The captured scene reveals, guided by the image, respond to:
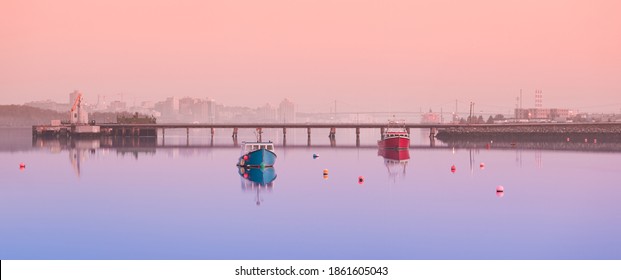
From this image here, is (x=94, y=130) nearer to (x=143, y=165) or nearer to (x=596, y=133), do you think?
(x=143, y=165)

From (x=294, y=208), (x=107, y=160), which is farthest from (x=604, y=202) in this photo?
(x=107, y=160)

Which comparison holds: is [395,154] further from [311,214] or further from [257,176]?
[311,214]

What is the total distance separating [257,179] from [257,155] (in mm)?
7863

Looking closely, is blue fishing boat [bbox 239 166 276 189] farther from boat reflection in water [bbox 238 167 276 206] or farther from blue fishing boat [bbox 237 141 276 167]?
blue fishing boat [bbox 237 141 276 167]

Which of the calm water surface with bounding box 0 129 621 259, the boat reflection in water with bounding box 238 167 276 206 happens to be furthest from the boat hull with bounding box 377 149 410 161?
the boat reflection in water with bounding box 238 167 276 206

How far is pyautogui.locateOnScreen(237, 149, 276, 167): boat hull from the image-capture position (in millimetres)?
67500

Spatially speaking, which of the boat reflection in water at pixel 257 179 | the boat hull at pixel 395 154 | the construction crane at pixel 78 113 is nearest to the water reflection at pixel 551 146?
the boat hull at pixel 395 154

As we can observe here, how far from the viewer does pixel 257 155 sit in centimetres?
6750

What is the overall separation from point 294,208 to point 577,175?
3577 cm

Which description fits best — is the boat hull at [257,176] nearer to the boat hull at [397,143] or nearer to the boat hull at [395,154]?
the boat hull at [395,154]

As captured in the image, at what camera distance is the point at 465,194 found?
49.7 metres

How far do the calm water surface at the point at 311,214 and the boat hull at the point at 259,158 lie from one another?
1.58 meters

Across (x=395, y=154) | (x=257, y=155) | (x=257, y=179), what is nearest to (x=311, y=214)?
(x=257, y=179)

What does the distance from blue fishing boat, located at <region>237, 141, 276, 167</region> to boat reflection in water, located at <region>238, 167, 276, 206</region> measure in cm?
59
